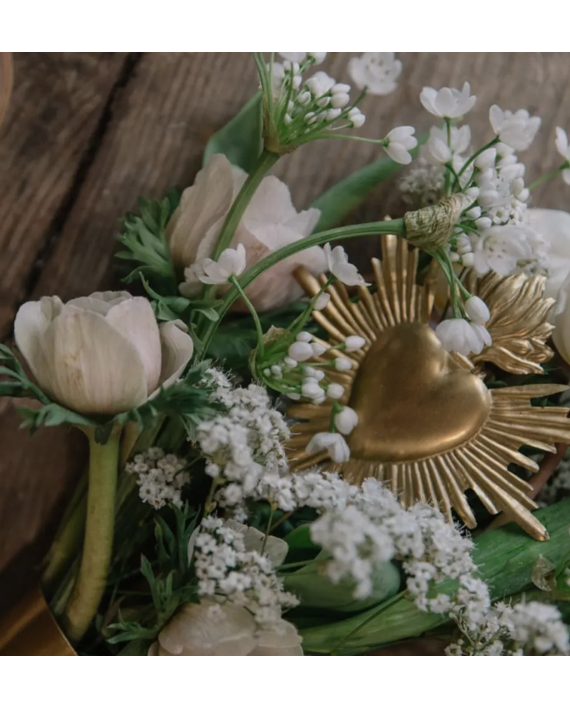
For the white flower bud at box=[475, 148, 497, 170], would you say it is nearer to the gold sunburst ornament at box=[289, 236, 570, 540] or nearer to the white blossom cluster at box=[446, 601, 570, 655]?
the gold sunburst ornament at box=[289, 236, 570, 540]

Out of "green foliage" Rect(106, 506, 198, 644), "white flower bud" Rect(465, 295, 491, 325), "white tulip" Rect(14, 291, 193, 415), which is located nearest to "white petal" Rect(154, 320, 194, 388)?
"white tulip" Rect(14, 291, 193, 415)

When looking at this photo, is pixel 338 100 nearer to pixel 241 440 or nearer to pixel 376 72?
pixel 376 72

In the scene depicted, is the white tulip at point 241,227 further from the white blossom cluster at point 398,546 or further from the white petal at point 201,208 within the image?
the white blossom cluster at point 398,546

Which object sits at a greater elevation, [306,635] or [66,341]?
[66,341]

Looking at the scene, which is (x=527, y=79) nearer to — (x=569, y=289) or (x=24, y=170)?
(x=569, y=289)

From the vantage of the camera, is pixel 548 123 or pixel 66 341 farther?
pixel 548 123

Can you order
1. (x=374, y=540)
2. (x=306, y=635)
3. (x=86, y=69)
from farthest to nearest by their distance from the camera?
(x=86, y=69)
(x=306, y=635)
(x=374, y=540)

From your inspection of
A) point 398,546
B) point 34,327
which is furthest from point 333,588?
point 34,327

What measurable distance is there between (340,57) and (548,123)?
0.23 meters

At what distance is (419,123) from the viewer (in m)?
0.70

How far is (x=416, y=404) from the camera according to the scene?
59cm

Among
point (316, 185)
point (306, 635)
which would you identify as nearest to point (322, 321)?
point (316, 185)

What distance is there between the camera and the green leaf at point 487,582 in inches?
20.6

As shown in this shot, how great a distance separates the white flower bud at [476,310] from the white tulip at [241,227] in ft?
0.49
